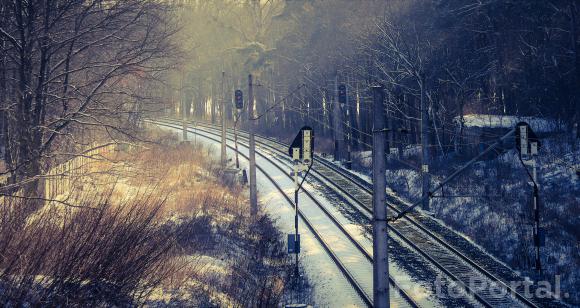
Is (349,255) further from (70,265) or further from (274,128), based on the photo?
(274,128)

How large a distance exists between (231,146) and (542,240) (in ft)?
94.6

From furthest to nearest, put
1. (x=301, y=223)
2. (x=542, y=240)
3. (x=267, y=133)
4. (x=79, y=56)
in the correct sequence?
(x=267, y=133) < (x=301, y=223) < (x=79, y=56) < (x=542, y=240)

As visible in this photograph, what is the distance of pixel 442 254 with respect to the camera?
16297 millimetres

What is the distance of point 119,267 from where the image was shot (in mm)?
8125

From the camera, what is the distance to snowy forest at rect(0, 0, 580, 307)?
885 centimetres

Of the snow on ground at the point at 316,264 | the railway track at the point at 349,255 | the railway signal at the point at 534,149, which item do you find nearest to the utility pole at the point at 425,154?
the railway track at the point at 349,255

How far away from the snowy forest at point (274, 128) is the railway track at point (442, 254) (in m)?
1.21

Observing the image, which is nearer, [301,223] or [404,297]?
[404,297]

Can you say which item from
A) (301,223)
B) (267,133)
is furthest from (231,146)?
(301,223)

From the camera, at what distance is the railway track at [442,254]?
12.6 metres

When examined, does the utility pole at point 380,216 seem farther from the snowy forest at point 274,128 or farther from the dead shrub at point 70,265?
the dead shrub at point 70,265

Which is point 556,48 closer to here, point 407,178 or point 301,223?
point 407,178

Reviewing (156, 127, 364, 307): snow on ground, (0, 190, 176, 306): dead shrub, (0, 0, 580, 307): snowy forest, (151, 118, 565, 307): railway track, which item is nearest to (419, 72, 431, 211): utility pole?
(0, 0, 580, 307): snowy forest

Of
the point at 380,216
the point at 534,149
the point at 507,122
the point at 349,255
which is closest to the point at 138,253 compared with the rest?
the point at 380,216
